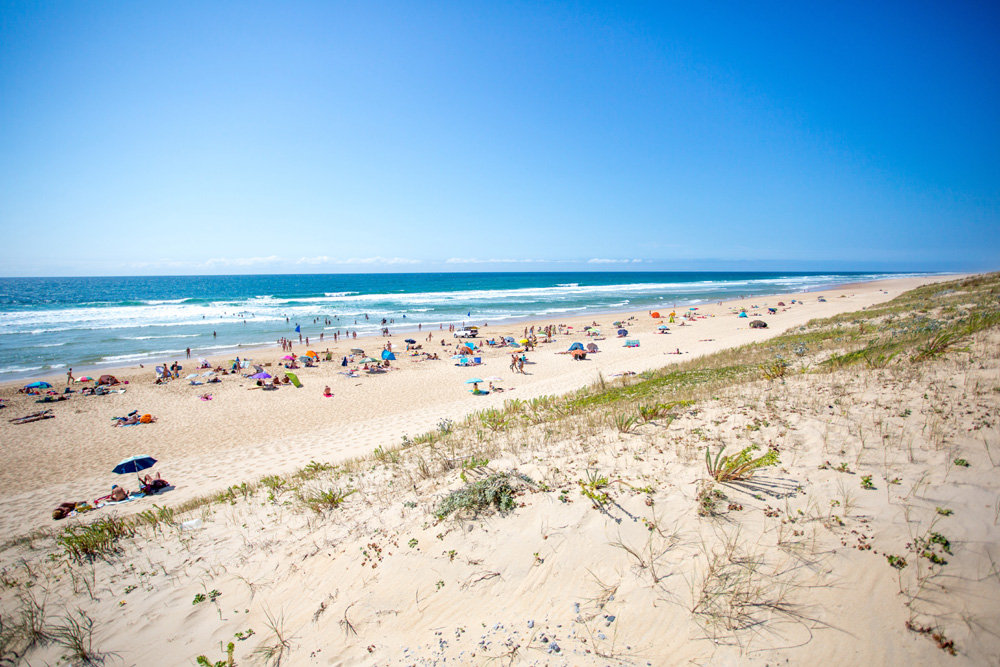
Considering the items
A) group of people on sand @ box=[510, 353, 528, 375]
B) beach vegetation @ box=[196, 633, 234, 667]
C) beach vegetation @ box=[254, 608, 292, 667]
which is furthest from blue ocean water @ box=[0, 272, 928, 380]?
beach vegetation @ box=[254, 608, 292, 667]

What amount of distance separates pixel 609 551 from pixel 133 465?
1416 centimetres

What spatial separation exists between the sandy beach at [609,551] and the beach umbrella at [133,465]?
3.00m

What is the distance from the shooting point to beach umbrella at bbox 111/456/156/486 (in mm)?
11234

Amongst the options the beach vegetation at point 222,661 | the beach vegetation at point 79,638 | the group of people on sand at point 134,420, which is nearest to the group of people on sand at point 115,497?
the beach vegetation at point 79,638

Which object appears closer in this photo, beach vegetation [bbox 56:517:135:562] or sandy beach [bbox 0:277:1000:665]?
sandy beach [bbox 0:277:1000:665]

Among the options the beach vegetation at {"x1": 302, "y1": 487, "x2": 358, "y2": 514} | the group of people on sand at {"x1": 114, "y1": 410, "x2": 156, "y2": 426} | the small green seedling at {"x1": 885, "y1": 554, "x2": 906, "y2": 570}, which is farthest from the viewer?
the group of people on sand at {"x1": 114, "y1": 410, "x2": 156, "y2": 426}

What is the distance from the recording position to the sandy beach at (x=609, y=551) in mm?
3055

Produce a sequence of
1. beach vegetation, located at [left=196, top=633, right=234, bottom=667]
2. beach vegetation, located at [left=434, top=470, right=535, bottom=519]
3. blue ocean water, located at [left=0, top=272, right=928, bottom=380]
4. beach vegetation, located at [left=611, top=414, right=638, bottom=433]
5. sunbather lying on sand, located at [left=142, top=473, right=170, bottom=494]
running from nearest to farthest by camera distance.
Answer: beach vegetation, located at [left=196, top=633, right=234, bottom=667]
beach vegetation, located at [left=434, top=470, right=535, bottom=519]
beach vegetation, located at [left=611, top=414, right=638, bottom=433]
sunbather lying on sand, located at [left=142, top=473, right=170, bottom=494]
blue ocean water, located at [left=0, top=272, right=928, bottom=380]

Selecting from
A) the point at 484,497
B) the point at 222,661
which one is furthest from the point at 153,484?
the point at 484,497

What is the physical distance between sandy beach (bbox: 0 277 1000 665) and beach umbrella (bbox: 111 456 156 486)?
3002mm

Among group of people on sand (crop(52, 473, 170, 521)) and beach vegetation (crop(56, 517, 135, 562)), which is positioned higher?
beach vegetation (crop(56, 517, 135, 562))

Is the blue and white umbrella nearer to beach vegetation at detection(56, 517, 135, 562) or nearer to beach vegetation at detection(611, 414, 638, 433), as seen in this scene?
beach vegetation at detection(56, 517, 135, 562)

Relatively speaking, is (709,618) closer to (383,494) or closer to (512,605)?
(512,605)

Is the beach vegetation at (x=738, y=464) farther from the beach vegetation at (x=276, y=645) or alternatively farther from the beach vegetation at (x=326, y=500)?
the beach vegetation at (x=326, y=500)
